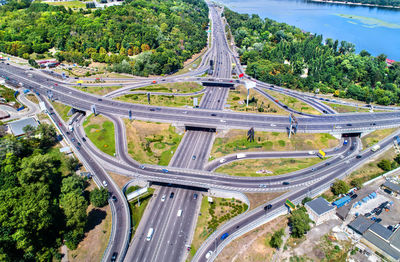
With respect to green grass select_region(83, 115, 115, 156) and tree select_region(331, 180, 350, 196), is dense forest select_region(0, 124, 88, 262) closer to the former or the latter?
green grass select_region(83, 115, 115, 156)

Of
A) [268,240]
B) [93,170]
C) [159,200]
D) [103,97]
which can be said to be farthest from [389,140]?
[103,97]

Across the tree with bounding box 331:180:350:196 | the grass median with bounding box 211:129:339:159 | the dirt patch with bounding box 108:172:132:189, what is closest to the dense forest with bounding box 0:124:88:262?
the dirt patch with bounding box 108:172:132:189

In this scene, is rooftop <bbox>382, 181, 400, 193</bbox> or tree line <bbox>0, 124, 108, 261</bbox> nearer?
tree line <bbox>0, 124, 108, 261</bbox>

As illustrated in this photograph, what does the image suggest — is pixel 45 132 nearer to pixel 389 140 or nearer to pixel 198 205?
pixel 198 205

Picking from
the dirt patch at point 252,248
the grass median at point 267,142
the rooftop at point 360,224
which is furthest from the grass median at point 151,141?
the rooftop at point 360,224

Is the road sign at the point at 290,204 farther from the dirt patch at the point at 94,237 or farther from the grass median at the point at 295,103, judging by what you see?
the grass median at the point at 295,103

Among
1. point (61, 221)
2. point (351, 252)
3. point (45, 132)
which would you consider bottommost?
point (351, 252)
